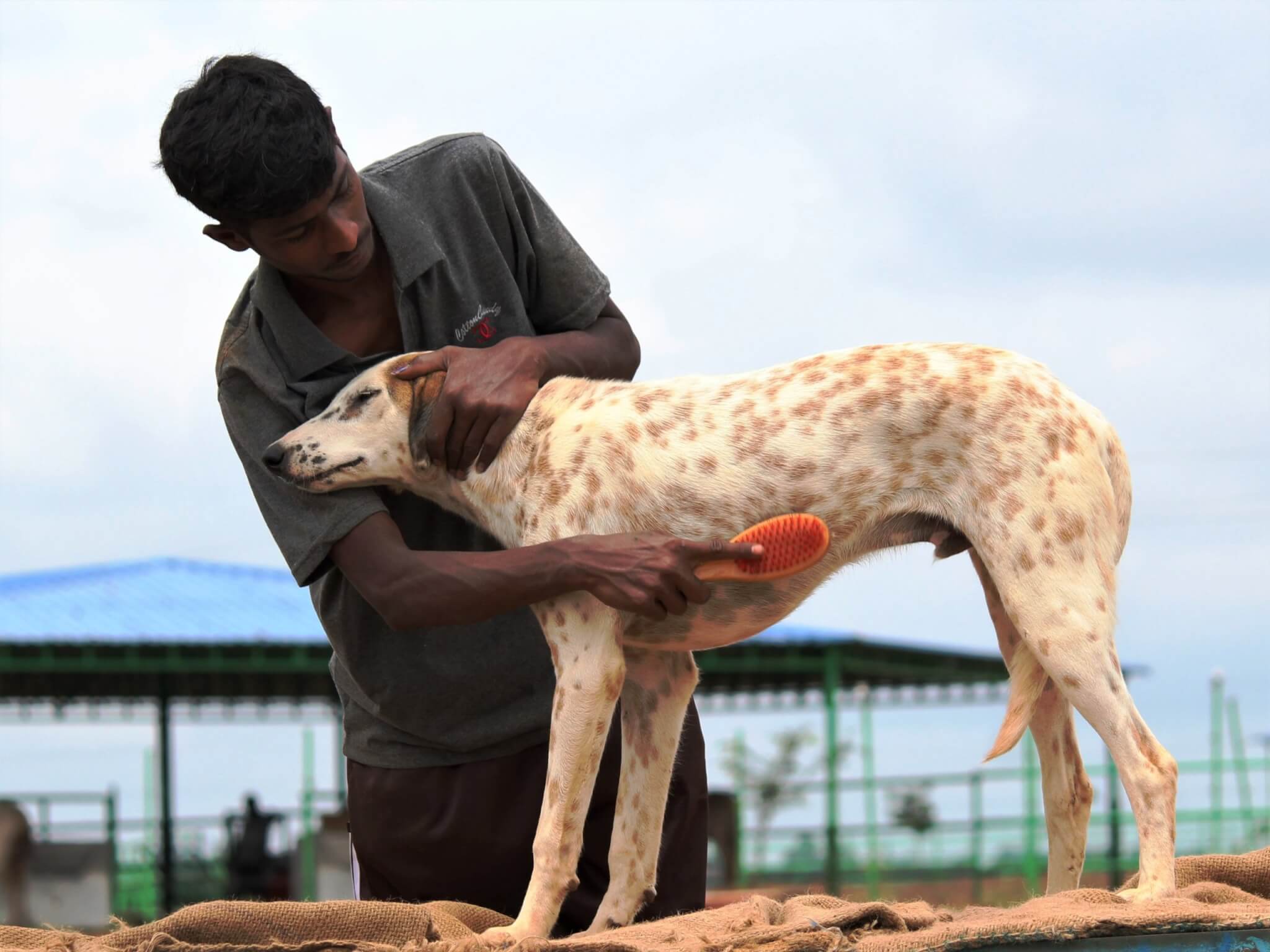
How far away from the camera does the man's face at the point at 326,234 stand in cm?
371

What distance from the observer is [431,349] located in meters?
4.26

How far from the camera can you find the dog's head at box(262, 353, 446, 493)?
3.94 metres

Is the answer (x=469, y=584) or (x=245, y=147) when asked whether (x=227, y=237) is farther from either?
(x=469, y=584)

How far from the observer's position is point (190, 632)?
20.3 metres

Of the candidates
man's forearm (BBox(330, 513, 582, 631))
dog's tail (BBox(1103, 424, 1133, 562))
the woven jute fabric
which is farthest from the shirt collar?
dog's tail (BBox(1103, 424, 1133, 562))

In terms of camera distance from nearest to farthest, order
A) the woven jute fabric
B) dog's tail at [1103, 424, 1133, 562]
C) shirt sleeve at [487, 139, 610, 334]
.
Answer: the woven jute fabric < dog's tail at [1103, 424, 1133, 562] < shirt sleeve at [487, 139, 610, 334]

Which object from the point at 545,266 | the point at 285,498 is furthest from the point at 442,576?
the point at 545,266

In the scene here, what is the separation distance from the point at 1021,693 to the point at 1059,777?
1.02ft

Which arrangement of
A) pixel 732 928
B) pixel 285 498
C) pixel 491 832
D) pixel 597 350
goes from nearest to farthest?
1. pixel 732 928
2. pixel 285 498
3. pixel 597 350
4. pixel 491 832

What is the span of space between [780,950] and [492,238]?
7.04 ft

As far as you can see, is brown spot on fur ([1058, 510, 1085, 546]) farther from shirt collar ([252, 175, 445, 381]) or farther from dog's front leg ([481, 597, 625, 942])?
shirt collar ([252, 175, 445, 381])

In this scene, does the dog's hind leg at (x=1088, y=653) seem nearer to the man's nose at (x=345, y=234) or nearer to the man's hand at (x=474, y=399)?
the man's hand at (x=474, y=399)

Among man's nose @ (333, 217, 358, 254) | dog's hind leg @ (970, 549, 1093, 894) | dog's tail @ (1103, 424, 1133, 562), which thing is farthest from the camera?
Result: dog's hind leg @ (970, 549, 1093, 894)

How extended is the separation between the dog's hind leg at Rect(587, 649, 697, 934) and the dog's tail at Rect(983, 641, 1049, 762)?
0.84 metres
